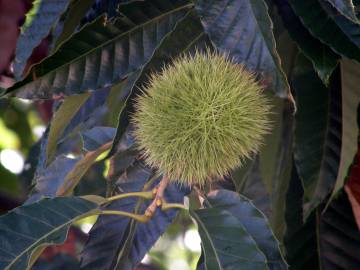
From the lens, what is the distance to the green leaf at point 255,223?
1.09 meters

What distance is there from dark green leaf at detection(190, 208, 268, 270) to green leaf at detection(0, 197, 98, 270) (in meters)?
0.19

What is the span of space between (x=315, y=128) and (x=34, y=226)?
473 millimetres

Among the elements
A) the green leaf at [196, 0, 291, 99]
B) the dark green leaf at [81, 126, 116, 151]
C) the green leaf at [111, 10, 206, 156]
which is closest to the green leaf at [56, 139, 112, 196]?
the dark green leaf at [81, 126, 116, 151]

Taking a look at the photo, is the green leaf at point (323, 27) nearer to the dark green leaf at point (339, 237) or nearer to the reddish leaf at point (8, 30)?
the dark green leaf at point (339, 237)

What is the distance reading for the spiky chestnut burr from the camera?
1.14 metres

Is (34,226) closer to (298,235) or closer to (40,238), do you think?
(40,238)

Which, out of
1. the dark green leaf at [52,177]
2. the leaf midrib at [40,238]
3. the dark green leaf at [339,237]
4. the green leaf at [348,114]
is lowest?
the dark green leaf at [339,237]

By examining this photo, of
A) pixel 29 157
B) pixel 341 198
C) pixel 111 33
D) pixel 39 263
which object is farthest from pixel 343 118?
pixel 29 157

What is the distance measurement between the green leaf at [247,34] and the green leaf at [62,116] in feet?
1.23

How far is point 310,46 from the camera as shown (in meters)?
1.08

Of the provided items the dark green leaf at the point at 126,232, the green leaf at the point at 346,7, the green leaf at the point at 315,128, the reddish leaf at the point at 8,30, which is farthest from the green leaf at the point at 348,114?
the reddish leaf at the point at 8,30

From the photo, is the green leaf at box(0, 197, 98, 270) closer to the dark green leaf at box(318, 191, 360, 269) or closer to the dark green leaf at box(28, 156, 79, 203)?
the dark green leaf at box(28, 156, 79, 203)

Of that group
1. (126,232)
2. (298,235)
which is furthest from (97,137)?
(298,235)

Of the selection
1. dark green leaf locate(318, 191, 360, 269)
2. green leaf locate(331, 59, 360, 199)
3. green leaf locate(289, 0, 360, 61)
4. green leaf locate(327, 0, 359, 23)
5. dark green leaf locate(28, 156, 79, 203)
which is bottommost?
dark green leaf locate(318, 191, 360, 269)
